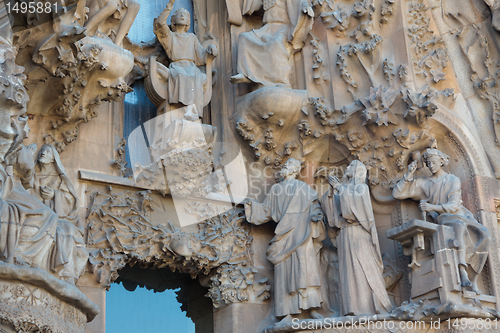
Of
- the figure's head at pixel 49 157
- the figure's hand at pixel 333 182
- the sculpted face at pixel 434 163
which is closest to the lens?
the figure's head at pixel 49 157

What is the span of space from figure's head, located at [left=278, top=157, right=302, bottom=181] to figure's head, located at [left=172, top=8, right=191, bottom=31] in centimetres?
206

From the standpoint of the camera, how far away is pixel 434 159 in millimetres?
8898

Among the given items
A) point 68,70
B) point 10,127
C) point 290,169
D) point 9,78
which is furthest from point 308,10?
point 10,127

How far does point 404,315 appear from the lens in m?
8.15

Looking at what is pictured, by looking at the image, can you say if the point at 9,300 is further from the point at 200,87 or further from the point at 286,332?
the point at 200,87

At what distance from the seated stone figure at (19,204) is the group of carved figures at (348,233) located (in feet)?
8.24

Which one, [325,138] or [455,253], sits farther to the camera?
[325,138]

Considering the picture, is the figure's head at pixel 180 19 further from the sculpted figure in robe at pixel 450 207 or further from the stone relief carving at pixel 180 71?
the sculpted figure in robe at pixel 450 207

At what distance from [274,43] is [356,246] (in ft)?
8.87

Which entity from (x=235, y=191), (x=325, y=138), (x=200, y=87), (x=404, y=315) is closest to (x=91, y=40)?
(x=200, y=87)

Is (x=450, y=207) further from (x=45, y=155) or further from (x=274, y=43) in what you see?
(x=45, y=155)

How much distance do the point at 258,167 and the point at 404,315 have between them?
2565 millimetres

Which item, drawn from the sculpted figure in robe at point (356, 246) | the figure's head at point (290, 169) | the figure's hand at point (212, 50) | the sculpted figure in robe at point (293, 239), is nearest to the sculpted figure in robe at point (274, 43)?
the figure's hand at point (212, 50)

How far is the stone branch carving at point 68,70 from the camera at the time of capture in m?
7.20
